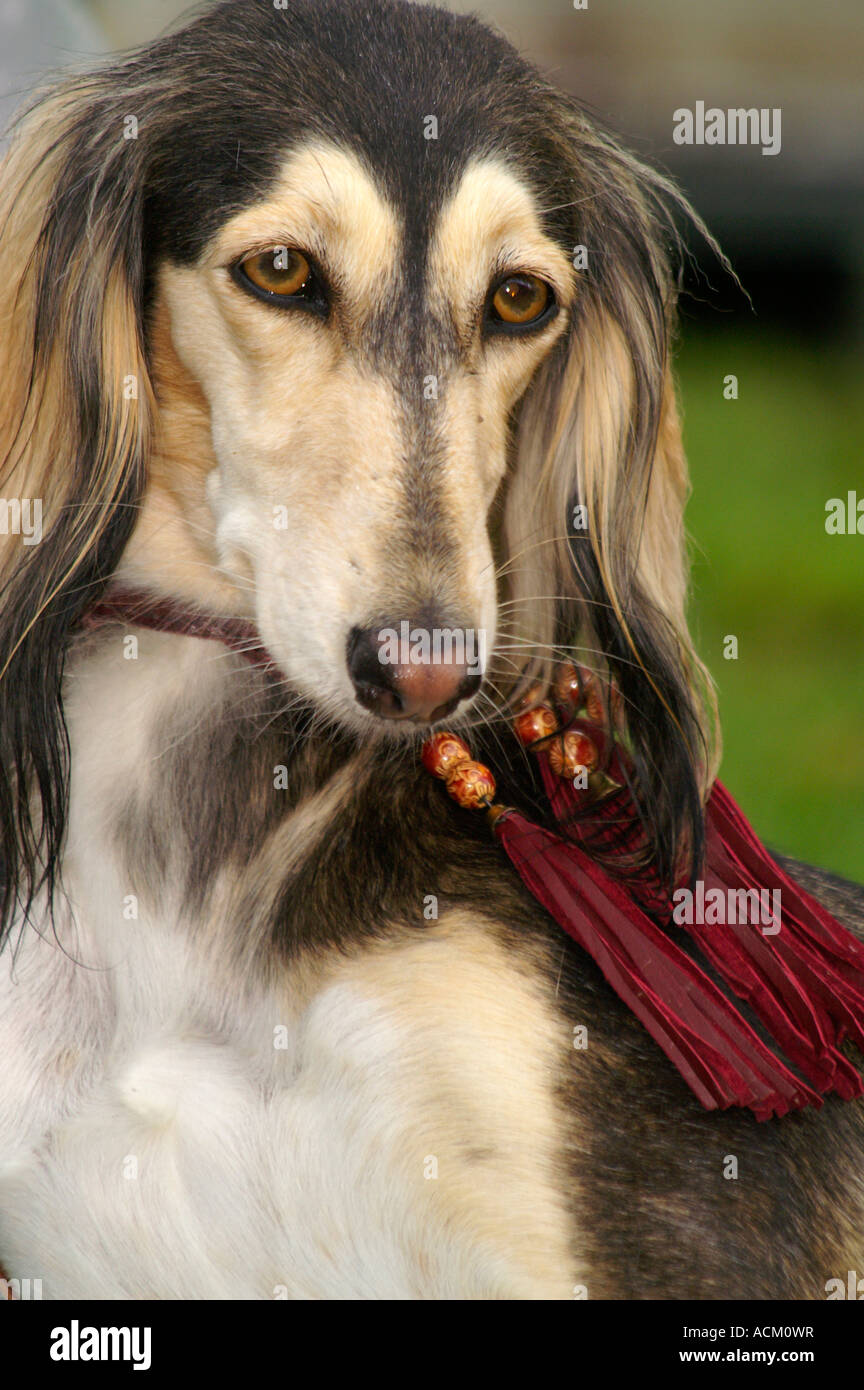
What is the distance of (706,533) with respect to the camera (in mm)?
8031

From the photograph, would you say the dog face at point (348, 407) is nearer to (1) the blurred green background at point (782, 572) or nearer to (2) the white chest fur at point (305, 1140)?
(2) the white chest fur at point (305, 1140)

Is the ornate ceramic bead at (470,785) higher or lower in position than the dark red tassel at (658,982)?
higher

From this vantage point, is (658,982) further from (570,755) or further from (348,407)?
(348,407)

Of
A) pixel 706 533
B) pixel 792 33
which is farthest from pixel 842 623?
pixel 792 33

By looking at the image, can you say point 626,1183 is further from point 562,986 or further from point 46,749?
point 46,749

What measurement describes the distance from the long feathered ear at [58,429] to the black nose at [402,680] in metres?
0.49

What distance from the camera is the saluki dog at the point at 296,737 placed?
6.24 feet

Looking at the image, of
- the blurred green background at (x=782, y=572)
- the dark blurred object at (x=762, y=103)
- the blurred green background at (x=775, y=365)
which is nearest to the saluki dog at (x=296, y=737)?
the blurred green background at (x=775, y=365)

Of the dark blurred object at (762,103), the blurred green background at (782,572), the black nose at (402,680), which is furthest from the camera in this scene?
the dark blurred object at (762,103)

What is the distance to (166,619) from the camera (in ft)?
7.12

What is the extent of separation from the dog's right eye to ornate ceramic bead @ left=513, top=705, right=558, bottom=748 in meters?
0.72

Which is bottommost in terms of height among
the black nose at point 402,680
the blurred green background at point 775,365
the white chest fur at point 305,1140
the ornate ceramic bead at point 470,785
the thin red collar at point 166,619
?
the white chest fur at point 305,1140

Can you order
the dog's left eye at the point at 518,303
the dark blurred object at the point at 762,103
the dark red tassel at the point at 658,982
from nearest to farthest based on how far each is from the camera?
the dark red tassel at the point at 658,982
the dog's left eye at the point at 518,303
the dark blurred object at the point at 762,103

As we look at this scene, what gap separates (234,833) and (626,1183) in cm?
71
